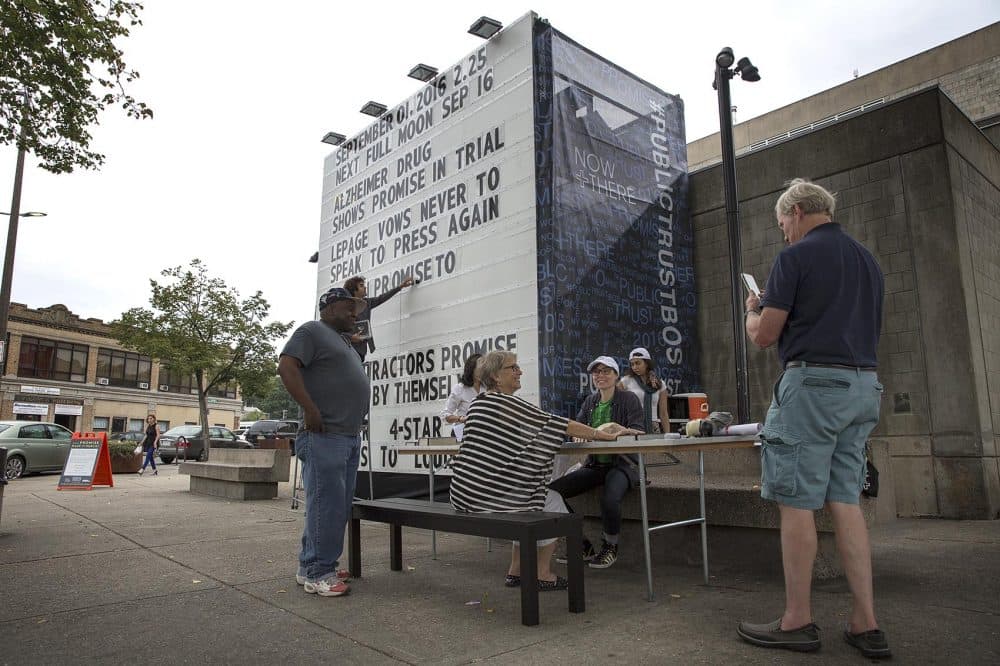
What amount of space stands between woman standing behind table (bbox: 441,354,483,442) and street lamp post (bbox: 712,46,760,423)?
252 cm

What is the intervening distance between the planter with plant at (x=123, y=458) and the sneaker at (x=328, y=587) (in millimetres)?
16134

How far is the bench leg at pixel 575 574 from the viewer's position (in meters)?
3.50

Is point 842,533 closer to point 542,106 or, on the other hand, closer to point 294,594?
point 294,594

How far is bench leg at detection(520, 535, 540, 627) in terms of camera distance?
128 inches

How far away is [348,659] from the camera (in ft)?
9.21

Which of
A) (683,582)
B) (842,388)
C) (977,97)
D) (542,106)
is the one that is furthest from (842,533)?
(977,97)

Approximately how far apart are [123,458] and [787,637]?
18499 mm

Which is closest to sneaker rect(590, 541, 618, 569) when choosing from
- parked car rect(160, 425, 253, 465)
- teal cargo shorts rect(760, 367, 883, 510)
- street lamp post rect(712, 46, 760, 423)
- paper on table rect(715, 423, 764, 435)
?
paper on table rect(715, 423, 764, 435)

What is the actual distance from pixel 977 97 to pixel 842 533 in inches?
966

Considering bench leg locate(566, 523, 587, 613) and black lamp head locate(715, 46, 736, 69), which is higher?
black lamp head locate(715, 46, 736, 69)

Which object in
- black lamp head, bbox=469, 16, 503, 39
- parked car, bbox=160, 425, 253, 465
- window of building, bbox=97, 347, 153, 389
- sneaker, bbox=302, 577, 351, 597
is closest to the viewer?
sneaker, bbox=302, 577, 351, 597

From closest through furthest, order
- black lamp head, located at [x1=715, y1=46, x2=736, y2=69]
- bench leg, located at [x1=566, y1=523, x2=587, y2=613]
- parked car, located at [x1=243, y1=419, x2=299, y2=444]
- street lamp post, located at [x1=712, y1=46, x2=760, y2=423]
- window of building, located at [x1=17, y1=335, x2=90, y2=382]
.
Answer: bench leg, located at [x1=566, y1=523, x2=587, y2=613], street lamp post, located at [x1=712, y1=46, x2=760, y2=423], black lamp head, located at [x1=715, y1=46, x2=736, y2=69], parked car, located at [x1=243, y1=419, x2=299, y2=444], window of building, located at [x1=17, y1=335, x2=90, y2=382]

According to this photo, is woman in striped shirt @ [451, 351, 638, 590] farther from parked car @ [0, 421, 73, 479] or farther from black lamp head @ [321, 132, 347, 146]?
parked car @ [0, 421, 73, 479]

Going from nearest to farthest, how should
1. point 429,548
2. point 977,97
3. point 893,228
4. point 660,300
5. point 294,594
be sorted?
1. point 294,594
2. point 429,548
3. point 893,228
4. point 660,300
5. point 977,97
